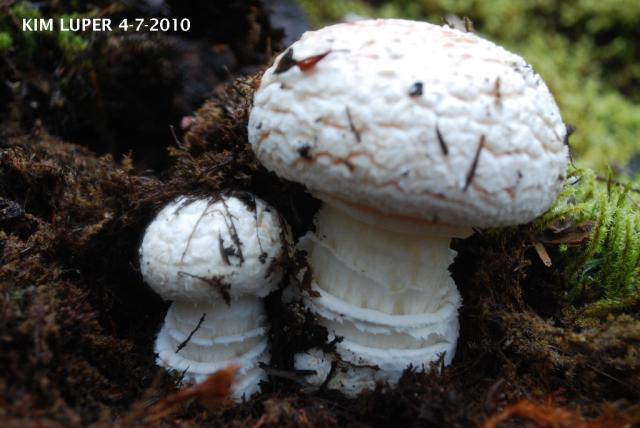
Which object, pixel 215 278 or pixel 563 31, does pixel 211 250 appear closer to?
pixel 215 278

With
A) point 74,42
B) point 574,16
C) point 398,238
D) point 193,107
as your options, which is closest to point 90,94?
point 74,42

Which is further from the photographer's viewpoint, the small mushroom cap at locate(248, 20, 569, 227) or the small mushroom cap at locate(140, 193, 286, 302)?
the small mushroom cap at locate(140, 193, 286, 302)

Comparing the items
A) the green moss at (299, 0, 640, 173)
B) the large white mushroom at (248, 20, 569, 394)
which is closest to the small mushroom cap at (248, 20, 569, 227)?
the large white mushroom at (248, 20, 569, 394)

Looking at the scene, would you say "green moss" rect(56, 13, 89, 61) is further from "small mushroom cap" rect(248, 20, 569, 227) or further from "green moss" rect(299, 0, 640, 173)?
"green moss" rect(299, 0, 640, 173)

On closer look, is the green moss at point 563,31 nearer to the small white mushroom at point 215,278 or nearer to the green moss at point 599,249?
the green moss at point 599,249

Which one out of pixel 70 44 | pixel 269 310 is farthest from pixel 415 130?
pixel 70 44

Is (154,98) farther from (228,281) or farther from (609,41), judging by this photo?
(609,41)

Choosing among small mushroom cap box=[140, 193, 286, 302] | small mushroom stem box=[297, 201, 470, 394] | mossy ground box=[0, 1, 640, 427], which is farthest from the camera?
small mushroom stem box=[297, 201, 470, 394]
